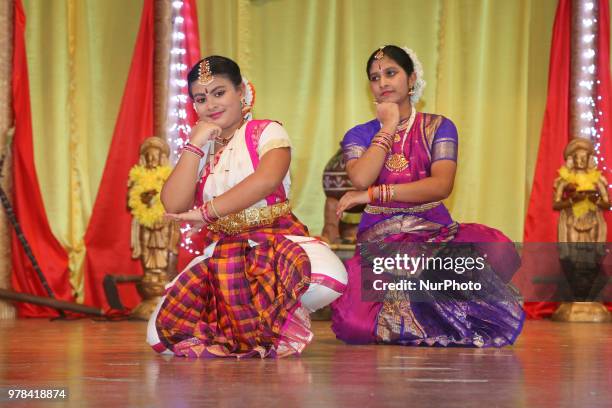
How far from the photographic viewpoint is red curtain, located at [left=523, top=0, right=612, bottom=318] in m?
6.31

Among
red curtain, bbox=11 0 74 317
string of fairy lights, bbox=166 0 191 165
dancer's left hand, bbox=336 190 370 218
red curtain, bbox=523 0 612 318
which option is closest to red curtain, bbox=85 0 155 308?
string of fairy lights, bbox=166 0 191 165

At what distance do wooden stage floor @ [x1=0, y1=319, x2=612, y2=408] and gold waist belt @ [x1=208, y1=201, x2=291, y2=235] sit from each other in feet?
1.63

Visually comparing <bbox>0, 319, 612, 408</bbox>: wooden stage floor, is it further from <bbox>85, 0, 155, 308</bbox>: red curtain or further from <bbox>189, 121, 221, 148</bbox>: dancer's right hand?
<bbox>85, 0, 155, 308</bbox>: red curtain

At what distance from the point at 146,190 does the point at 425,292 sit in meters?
2.55

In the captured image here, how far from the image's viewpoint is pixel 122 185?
646 centimetres

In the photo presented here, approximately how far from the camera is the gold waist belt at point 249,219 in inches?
137

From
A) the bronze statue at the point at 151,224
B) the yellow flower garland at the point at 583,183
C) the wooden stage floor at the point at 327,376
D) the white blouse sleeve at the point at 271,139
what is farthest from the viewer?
the bronze statue at the point at 151,224

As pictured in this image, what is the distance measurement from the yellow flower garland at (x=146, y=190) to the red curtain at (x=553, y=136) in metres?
2.37

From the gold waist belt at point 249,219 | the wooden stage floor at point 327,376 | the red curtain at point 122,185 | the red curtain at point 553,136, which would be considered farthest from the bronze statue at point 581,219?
the gold waist belt at point 249,219

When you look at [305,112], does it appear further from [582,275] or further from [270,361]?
[270,361]

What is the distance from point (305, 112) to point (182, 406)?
4.66 meters

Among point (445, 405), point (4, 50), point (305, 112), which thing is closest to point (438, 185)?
point (445, 405)

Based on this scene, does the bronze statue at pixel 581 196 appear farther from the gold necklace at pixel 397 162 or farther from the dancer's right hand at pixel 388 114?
the dancer's right hand at pixel 388 114

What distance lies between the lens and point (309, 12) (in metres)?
6.71
